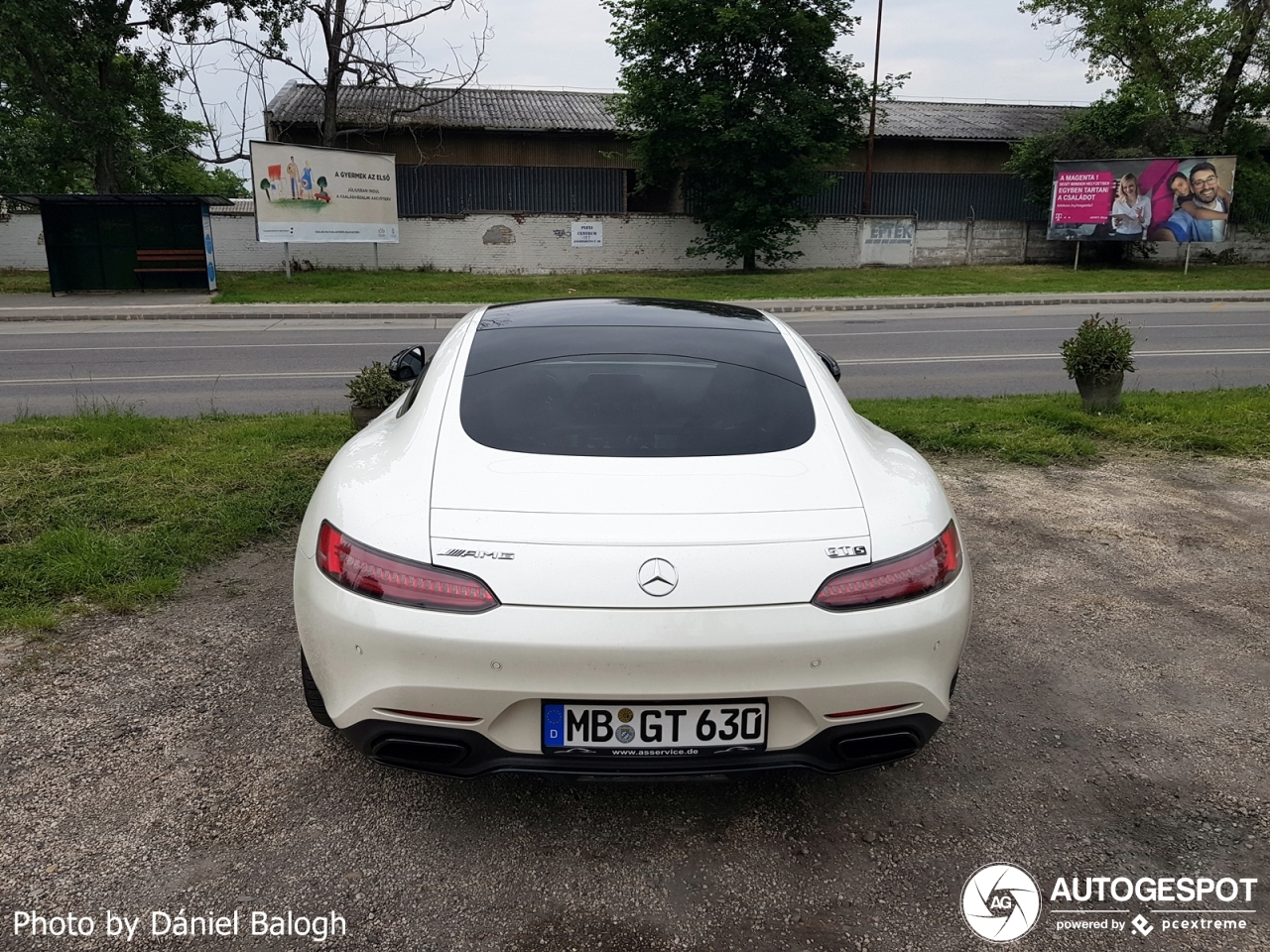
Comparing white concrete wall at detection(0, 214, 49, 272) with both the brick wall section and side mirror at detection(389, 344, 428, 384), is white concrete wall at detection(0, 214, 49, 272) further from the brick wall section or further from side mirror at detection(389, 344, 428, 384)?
side mirror at detection(389, 344, 428, 384)

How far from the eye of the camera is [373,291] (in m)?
22.2

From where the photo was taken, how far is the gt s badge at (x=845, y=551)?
2330 millimetres

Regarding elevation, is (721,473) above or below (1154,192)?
below

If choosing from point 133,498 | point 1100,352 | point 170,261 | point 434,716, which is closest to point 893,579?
point 434,716

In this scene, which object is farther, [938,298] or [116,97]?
[116,97]

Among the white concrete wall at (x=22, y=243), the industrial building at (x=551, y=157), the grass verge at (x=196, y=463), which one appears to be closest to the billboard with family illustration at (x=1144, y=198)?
the industrial building at (x=551, y=157)

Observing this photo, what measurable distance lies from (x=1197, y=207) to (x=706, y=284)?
53.1 feet

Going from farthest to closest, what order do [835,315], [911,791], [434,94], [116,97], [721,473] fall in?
[434,94], [116,97], [835,315], [911,791], [721,473]

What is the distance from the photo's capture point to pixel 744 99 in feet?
89.2

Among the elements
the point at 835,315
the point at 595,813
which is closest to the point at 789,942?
the point at 595,813

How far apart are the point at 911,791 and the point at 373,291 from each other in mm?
21380

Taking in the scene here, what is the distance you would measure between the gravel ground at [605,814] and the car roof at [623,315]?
1.60 m

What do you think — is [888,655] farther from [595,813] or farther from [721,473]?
[595,813]

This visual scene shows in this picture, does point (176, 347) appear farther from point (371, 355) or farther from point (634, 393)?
point (634, 393)
